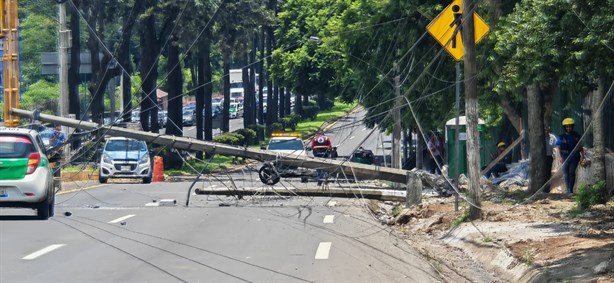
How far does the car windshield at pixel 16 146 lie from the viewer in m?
18.6

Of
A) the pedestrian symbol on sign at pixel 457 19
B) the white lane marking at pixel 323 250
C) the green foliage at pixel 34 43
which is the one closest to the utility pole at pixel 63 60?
the pedestrian symbol on sign at pixel 457 19

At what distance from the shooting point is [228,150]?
68.0 ft

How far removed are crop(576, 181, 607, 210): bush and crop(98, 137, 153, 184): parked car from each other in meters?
21.4

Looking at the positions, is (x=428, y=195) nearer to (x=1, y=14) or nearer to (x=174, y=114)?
(x=1, y=14)

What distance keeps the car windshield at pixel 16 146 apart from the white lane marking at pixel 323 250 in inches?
199

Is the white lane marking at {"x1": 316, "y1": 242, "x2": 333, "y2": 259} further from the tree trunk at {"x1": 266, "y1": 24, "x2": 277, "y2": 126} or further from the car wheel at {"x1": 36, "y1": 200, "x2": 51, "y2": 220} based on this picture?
the tree trunk at {"x1": 266, "y1": 24, "x2": 277, "y2": 126}

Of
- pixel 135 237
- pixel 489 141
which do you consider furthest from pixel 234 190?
pixel 489 141

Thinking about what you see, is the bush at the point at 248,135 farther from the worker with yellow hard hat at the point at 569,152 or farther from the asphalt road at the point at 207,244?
the worker with yellow hard hat at the point at 569,152

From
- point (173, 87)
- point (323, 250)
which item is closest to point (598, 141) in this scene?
point (323, 250)

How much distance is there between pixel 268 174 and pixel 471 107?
14.1 ft

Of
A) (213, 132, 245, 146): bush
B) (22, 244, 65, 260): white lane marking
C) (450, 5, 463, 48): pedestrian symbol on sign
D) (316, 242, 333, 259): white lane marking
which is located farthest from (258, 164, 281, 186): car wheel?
(213, 132, 245, 146): bush

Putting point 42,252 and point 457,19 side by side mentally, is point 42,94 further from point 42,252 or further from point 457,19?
point 42,252

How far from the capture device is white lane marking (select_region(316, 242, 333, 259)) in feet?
58.4

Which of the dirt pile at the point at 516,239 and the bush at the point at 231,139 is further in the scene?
the bush at the point at 231,139
